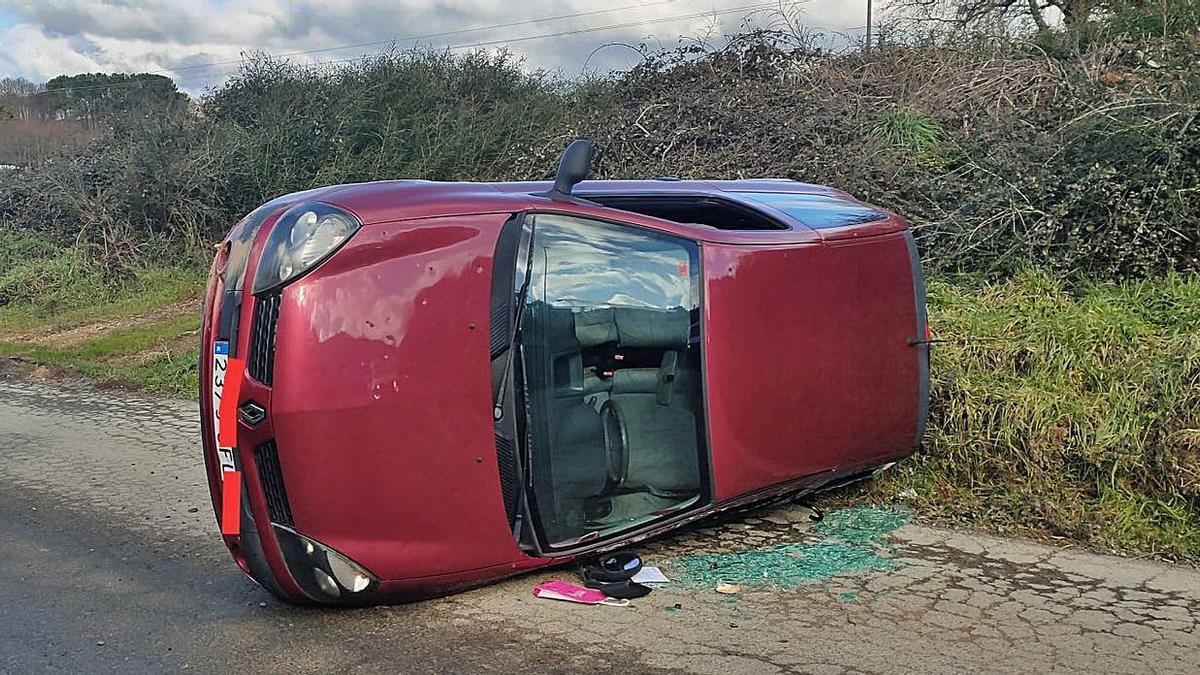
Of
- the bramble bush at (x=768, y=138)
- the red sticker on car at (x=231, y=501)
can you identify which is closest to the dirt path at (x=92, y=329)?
the bramble bush at (x=768, y=138)

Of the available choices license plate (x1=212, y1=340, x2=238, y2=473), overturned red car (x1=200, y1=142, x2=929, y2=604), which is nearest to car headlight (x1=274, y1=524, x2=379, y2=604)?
overturned red car (x1=200, y1=142, x2=929, y2=604)

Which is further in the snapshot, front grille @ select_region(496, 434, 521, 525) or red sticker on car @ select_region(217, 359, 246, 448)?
front grille @ select_region(496, 434, 521, 525)

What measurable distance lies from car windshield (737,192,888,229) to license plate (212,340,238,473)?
8.12ft

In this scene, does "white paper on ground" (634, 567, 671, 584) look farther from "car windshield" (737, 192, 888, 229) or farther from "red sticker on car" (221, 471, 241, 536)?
"car windshield" (737, 192, 888, 229)

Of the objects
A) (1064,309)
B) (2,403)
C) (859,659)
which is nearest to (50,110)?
(2,403)

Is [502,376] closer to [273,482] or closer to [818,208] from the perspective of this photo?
[273,482]

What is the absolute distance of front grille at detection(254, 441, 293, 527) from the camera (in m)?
3.58

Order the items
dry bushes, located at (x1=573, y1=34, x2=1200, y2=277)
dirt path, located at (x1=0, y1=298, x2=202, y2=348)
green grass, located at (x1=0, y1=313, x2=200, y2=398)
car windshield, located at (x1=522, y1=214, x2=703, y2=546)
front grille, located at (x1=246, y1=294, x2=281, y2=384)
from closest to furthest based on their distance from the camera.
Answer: front grille, located at (x1=246, y1=294, x2=281, y2=384) < car windshield, located at (x1=522, y1=214, x2=703, y2=546) < dry bushes, located at (x1=573, y1=34, x2=1200, y2=277) < green grass, located at (x1=0, y1=313, x2=200, y2=398) < dirt path, located at (x1=0, y1=298, x2=202, y2=348)

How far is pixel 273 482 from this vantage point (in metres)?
3.61

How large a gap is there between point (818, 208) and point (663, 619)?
7.02 feet

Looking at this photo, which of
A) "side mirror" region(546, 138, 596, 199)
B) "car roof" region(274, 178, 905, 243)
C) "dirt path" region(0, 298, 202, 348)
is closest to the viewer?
"car roof" region(274, 178, 905, 243)

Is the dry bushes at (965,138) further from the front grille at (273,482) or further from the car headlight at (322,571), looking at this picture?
the front grille at (273,482)

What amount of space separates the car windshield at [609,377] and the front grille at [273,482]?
33.7 inches

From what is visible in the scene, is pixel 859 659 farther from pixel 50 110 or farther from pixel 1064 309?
pixel 50 110
